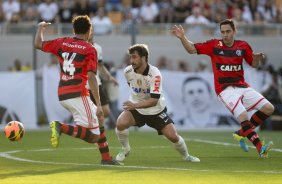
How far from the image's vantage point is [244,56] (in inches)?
573

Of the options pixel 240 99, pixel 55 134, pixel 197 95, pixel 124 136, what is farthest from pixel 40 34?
pixel 197 95

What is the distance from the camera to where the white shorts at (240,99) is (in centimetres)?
1425

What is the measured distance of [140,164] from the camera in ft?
41.0

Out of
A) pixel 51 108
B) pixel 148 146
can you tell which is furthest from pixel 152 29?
pixel 148 146

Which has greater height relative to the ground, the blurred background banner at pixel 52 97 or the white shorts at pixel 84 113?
the white shorts at pixel 84 113

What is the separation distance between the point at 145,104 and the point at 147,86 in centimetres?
44

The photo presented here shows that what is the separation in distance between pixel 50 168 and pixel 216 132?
393 inches

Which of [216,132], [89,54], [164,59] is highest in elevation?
[89,54]

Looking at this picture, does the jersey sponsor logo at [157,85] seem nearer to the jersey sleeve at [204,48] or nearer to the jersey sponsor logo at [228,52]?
the jersey sleeve at [204,48]

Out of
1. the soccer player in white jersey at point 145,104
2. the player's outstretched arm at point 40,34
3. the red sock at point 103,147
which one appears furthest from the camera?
the soccer player in white jersey at point 145,104

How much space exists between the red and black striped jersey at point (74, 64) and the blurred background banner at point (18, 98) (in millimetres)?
9523

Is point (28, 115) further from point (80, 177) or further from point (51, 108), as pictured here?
point (80, 177)

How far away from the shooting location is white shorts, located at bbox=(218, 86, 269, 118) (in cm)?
1425

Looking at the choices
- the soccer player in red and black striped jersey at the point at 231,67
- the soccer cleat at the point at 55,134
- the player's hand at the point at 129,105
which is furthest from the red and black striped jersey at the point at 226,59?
the soccer cleat at the point at 55,134
